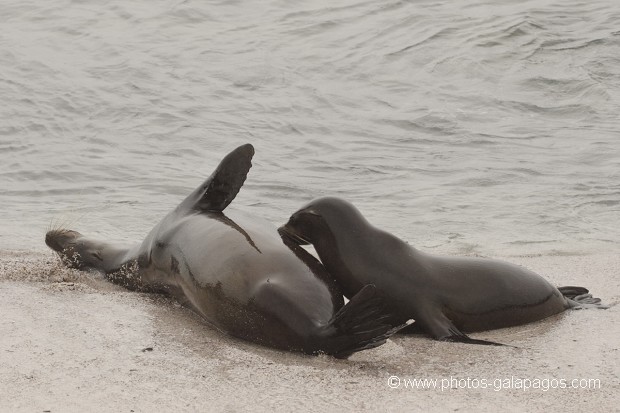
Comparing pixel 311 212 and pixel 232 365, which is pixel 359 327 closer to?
pixel 232 365

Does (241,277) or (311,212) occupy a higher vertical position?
(311,212)

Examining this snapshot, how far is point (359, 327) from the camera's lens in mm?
4453

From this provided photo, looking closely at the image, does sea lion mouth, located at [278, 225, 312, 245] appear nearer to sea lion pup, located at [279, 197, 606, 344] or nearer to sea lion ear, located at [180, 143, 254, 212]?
sea lion pup, located at [279, 197, 606, 344]

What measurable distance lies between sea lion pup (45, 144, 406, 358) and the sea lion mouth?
0.03 meters

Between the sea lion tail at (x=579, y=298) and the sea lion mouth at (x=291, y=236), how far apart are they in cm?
141

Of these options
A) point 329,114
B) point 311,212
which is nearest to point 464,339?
point 311,212

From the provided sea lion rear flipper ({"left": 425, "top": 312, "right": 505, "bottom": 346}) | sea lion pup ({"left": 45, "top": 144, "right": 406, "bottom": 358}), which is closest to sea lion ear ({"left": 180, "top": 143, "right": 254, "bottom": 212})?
sea lion pup ({"left": 45, "top": 144, "right": 406, "bottom": 358})

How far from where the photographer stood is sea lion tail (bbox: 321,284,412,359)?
14.4 ft

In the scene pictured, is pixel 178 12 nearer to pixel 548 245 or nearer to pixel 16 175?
pixel 16 175

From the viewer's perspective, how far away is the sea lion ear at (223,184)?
5.86m

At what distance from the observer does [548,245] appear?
24.9ft

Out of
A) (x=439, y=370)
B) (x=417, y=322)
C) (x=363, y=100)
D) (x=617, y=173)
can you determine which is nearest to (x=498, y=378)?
(x=439, y=370)

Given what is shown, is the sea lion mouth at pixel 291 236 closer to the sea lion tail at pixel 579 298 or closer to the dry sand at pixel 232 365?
the dry sand at pixel 232 365

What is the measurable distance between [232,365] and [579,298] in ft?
6.91
